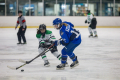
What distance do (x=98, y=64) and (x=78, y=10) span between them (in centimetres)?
1528

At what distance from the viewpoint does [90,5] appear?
1995 cm

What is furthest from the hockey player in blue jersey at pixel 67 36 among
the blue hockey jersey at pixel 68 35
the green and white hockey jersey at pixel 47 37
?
the green and white hockey jersey at pixel 47 37

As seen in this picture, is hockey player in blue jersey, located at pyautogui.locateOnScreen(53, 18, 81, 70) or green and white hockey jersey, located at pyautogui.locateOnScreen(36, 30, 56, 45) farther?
green and white hockey jersey, located at pyautogui.locateOnScreen(36, 30, 56, 45)

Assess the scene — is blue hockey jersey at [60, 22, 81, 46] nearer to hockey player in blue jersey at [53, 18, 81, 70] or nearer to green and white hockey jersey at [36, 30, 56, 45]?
hockey player in blue jersey at [53, 18, 81, 70]

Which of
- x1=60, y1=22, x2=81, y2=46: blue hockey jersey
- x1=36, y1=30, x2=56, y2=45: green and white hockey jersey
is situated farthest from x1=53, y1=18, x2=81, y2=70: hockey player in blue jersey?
x1=36, y1=30, x2=56, y2=45: green and white hockey jersey

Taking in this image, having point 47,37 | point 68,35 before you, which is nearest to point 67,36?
point 68,35

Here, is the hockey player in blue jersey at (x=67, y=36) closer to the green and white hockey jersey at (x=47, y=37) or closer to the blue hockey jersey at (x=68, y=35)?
the blue hockey jersey at (x=68, y=35)

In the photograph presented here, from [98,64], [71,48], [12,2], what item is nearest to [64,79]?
[71,48]

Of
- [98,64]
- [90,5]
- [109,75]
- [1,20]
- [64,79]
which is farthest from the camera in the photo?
[90,5]

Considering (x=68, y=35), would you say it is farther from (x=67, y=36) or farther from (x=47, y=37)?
(x=47, y=37)

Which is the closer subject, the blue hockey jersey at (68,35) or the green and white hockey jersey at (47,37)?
the blue hockey jersey at (68,35)

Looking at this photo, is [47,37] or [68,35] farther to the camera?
[47,37]

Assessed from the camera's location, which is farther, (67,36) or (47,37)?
(47,37)

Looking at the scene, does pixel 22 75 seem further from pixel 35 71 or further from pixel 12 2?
pixel 12 2
